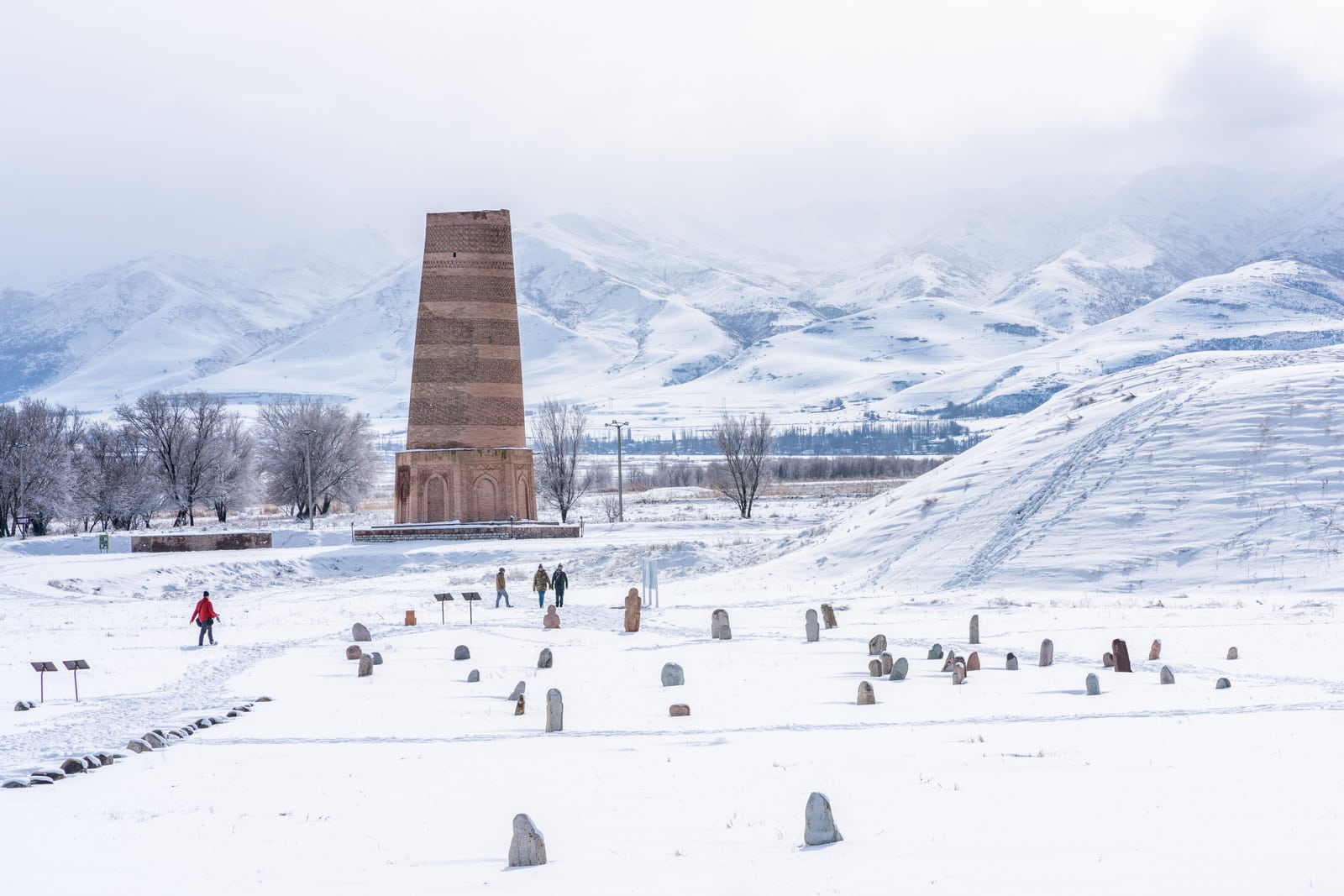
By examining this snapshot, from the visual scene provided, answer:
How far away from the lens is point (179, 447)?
8256 centimetres

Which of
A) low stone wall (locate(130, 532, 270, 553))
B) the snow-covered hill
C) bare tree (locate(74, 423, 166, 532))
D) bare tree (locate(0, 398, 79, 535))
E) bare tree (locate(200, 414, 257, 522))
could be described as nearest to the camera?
the snow-covered hill

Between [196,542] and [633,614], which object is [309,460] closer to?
[196,542]

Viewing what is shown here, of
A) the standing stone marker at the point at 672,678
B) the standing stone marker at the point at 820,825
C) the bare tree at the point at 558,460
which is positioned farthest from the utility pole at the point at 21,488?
the standing stone marker at the point at 820,825

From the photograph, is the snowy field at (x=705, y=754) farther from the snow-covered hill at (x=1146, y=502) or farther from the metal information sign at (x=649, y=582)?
the snow-covered hill at (x=1146, y=502)

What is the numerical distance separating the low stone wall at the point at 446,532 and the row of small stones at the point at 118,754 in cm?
3452

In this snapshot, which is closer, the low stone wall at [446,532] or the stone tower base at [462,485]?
the low stone wall at [446,532]

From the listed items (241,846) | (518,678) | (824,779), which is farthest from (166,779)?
(518,678)

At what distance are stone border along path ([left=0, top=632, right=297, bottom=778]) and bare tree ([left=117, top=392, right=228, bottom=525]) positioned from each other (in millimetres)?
59499

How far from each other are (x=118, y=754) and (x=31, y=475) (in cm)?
5930

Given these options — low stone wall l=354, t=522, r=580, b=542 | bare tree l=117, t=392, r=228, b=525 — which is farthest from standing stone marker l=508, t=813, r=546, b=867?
bare tree l=117, t=392, r=228, b=525

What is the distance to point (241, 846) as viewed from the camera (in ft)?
38.0

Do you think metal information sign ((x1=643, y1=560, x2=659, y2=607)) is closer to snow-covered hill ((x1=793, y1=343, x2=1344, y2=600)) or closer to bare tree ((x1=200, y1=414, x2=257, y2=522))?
snow-covered hill ((x1=793, y1=343, x2=1344, y2=600))

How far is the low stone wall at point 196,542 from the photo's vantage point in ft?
174

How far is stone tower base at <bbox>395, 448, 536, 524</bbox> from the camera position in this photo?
54469 mm
